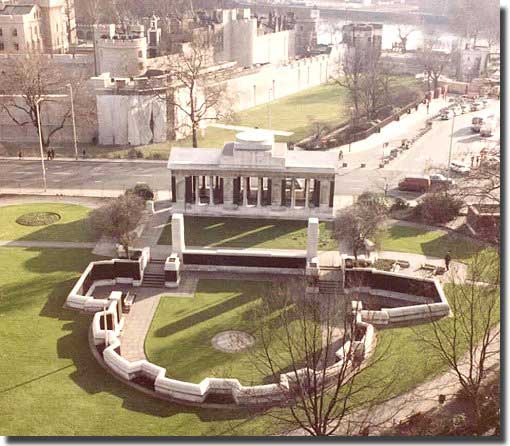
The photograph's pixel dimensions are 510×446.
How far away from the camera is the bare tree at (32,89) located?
60.5 meters

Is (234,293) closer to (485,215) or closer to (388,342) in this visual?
(388,342)

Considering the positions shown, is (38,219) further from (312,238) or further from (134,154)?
(312,238)

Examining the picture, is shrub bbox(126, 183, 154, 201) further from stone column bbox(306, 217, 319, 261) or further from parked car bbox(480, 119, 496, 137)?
parked car bbox(480, 119, 496, 137)

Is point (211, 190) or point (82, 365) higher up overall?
point (211, 190)

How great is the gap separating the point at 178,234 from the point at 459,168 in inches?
1129

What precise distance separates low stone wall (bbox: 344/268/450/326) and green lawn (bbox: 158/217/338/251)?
514cm

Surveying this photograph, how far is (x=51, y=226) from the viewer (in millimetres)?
42656

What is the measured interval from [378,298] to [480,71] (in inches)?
3278

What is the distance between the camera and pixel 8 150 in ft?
202

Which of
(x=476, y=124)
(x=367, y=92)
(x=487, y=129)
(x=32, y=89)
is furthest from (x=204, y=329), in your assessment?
(x=367, y=92)

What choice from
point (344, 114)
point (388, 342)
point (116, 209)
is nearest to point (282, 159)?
point (116, 209)

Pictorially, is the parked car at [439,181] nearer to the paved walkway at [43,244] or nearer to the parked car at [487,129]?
the parked car at [487,129]

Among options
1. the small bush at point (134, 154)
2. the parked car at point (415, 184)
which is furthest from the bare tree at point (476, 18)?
the small bush at point (134, 154)

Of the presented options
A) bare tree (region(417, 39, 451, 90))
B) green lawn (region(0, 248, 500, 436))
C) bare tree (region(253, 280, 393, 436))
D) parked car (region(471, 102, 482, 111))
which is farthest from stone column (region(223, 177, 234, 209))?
bare tree (region(417, 39, 451, 90))
